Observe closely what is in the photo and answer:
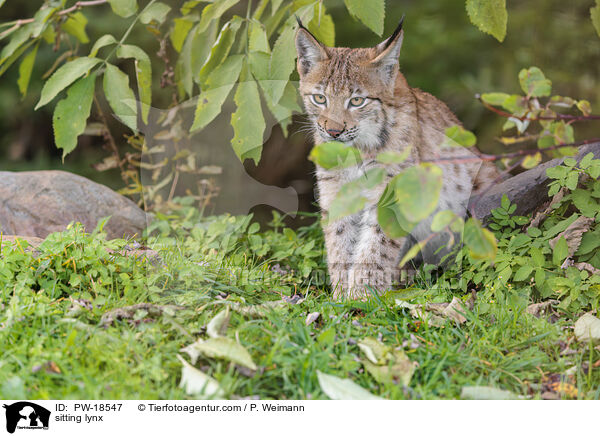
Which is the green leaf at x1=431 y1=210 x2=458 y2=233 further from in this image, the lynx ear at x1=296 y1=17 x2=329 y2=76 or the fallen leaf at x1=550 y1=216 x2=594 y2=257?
the lynx ear at x1=296 y1=17 x2=329 y2=76

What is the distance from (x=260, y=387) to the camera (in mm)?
2186

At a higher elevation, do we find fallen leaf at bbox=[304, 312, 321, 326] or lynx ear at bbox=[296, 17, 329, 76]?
lynx ear at bbox=[296, 17, 329, 76]

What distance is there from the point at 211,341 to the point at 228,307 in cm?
31

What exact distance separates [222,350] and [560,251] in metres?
1.63

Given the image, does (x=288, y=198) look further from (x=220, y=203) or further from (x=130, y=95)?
(x=130, y=95)

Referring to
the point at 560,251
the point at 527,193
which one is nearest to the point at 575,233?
the point at 560,251

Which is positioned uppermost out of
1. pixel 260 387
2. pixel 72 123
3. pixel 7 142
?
pixel 72 123

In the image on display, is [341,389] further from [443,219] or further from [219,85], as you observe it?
[219,85]

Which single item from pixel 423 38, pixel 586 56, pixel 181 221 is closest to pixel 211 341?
pixel 181 221

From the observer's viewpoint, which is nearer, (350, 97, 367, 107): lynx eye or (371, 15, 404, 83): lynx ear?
(371, 15, 404, 83): lynx ear

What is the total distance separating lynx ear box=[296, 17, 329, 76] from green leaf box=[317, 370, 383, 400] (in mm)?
1707

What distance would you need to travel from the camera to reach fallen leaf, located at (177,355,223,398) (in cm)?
208

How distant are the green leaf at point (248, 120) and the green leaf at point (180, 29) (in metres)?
0.77

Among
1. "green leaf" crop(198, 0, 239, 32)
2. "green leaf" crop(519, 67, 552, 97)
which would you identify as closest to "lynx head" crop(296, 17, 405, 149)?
"green leaf" crop(198, 0, 239, 32)
